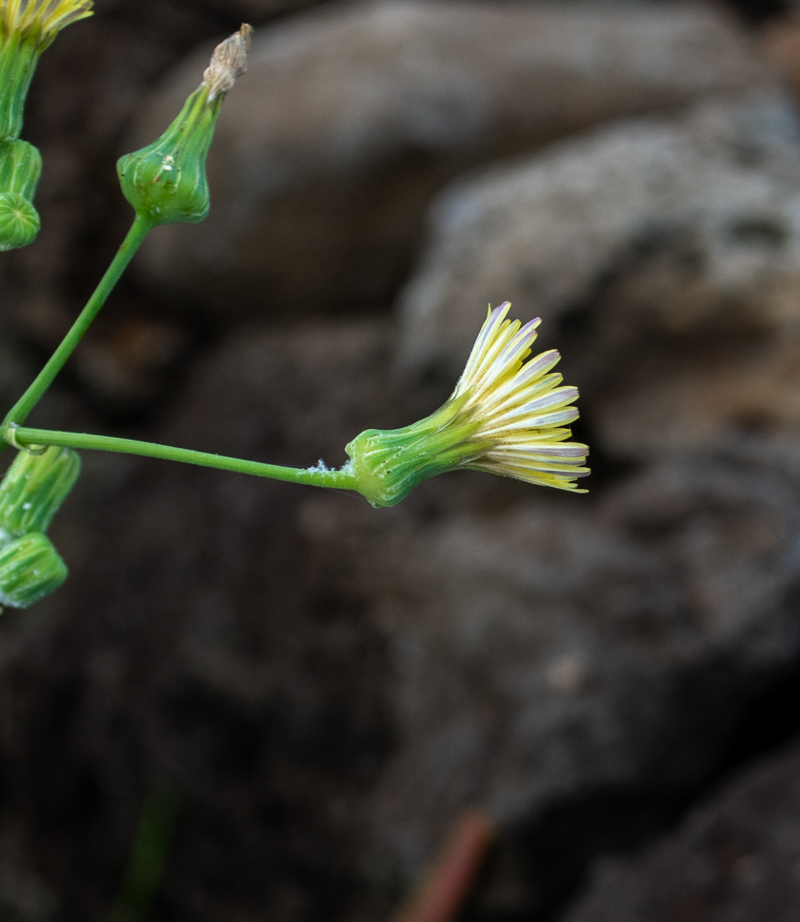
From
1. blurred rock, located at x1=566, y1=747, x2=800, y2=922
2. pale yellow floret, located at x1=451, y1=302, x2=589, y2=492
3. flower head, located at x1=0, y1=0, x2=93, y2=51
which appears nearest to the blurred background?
blurred rock, located at x1=566, y1=747, x2=800, y2=922

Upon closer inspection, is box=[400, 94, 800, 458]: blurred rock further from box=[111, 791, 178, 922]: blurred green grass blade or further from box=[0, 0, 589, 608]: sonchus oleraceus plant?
box=[0, 0, 589, 608]: sonchus oleraceus plant

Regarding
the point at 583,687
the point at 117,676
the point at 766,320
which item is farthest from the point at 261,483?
the point at 766,320

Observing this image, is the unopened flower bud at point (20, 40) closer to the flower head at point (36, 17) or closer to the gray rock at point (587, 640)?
the flower head at point (36, 17)

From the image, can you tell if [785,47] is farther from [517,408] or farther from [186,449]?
[186,449]

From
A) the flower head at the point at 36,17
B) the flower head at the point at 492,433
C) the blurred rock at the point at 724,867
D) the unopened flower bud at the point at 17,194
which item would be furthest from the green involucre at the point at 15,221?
the blurred rock at the point at 724,867

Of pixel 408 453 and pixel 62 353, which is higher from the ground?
pixel 62 353

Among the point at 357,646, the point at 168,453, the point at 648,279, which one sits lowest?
the point at 357,646

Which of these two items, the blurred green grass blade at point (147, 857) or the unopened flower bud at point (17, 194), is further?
the blurred green grass blade at point (147, 857)

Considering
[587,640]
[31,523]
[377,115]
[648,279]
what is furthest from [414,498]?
[31,523]
